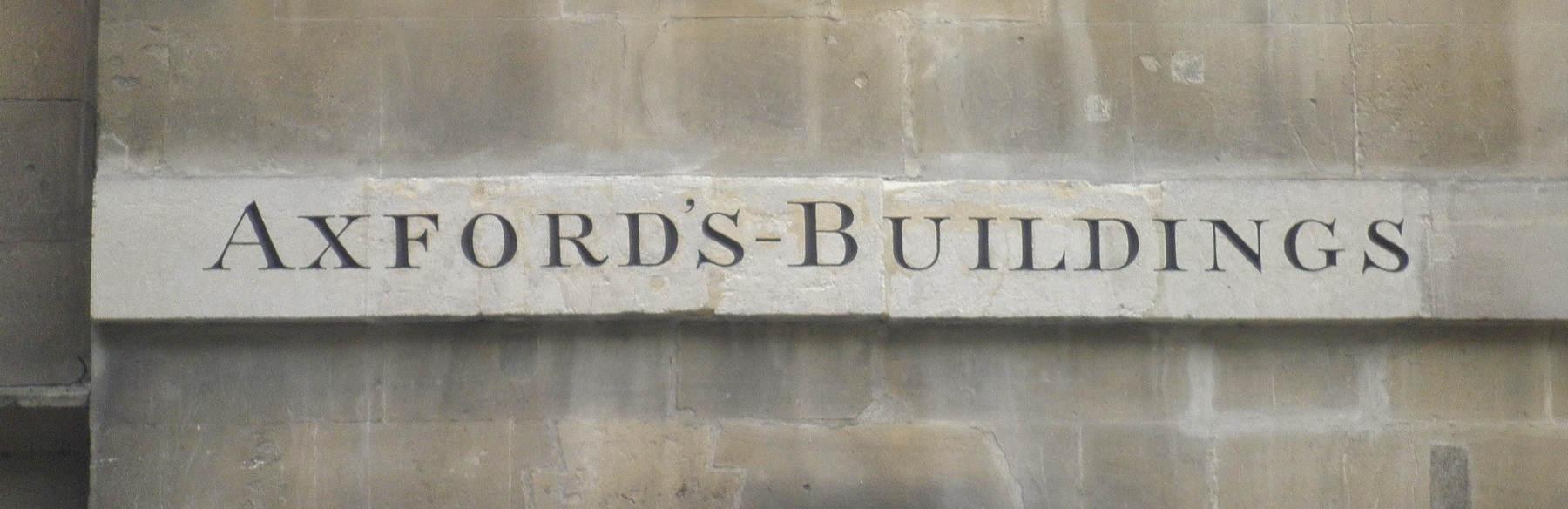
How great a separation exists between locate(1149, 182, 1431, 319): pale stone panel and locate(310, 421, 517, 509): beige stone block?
263 centimetres

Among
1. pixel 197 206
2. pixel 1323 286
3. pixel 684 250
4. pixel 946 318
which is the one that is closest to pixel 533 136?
pixel 684 250

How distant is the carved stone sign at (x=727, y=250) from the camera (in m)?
5.85

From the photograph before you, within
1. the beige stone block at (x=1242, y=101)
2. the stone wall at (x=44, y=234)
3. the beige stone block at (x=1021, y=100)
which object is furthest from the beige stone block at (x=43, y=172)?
the beige stone block at (x=1242, y=101)

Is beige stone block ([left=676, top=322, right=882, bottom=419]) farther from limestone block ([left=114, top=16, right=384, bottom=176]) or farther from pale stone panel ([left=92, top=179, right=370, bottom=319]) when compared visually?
A: limestone block ([left=114, top=16, right=384, bottom=176])

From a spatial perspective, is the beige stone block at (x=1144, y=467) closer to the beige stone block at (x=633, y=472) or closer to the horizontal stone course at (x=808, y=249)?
the horizontal stone course at (x=808, y=249)

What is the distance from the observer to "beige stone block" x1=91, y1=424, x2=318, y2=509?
19.1 feet

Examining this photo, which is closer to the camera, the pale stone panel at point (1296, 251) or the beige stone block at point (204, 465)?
A: the beige stone block at point (204, 465)

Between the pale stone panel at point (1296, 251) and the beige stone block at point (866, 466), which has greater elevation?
the pale stone panel at point (1296, 251)

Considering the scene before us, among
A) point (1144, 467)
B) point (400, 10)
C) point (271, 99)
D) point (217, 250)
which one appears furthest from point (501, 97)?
point (1144, 467)

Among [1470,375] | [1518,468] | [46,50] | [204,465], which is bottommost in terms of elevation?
[1518,468]

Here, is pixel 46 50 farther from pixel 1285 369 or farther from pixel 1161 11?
pixel 1285 369

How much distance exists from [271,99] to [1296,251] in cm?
406

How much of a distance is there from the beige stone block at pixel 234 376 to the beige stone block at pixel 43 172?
70 cm

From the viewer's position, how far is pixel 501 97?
6.05 metres
